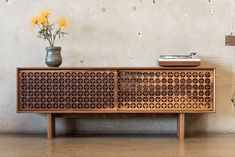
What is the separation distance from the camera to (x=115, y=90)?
3.35m

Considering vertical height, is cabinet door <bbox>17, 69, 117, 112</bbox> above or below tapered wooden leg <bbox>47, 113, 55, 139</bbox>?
above

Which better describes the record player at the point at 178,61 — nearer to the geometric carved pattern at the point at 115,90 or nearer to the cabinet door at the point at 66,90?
the geometric carved pattern at the point at 115,90

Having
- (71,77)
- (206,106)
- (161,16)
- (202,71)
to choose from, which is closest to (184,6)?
(161,16)

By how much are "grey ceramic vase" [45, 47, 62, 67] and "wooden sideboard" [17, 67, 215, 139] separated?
0.29ft

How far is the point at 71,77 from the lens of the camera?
3363 millimetres

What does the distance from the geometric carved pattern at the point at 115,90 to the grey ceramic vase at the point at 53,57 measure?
0.09 m

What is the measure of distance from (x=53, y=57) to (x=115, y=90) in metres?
0.64

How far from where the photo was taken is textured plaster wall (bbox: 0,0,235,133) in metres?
3.75

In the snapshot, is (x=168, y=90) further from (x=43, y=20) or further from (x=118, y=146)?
(x=43, y=20)

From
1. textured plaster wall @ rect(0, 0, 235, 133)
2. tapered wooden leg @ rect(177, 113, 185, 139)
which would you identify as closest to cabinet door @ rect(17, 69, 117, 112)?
textured plaster wall @ rect(0, 0, 235, 133)

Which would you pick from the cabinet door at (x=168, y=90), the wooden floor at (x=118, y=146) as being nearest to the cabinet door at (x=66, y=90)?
the cabinet door at (x=168, y=90)

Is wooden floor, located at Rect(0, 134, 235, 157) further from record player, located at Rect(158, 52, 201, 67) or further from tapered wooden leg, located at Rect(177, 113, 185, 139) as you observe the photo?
record player, located at Rect(158, 52, 201, 67)

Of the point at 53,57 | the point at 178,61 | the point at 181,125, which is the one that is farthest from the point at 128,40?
the point at 181,125

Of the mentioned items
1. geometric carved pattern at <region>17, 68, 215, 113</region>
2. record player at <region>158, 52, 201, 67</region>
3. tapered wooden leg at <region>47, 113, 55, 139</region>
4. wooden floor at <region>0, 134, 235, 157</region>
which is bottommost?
wooden floor at <region>0, 134, 235, 157</region>
